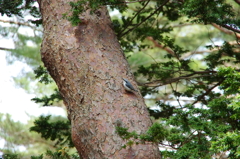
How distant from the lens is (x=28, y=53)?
675 centimetres

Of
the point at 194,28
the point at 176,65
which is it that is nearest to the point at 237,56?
the point at 176,65

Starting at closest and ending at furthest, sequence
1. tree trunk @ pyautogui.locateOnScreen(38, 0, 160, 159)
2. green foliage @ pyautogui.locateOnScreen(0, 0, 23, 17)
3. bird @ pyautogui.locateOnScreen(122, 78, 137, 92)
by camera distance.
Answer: tree trunk @ pyautogui.locateOnScreen(38, 0, 160, 159)
bird @ pyautogui.locateOnScreen(122, 78, 137, 92)
green foliage @ pyautogui.locateOnScreen(0, 0, 23, 17)

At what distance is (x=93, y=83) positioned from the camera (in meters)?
2.81

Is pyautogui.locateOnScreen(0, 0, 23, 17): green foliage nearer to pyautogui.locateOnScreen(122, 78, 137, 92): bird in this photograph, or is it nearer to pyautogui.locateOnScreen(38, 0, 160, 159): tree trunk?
pyautogui.locateOnScreen(38, 0, 160, 159): tree trunk

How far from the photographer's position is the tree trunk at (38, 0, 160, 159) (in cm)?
256

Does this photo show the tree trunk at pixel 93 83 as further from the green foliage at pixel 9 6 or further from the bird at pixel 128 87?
the green foliage at pixel 9 6

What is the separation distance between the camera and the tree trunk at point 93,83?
8.39ft

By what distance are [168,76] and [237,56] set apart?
105cm

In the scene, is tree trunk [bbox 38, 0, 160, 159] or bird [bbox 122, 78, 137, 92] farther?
bird [bbox 122, 78, 137, 92]

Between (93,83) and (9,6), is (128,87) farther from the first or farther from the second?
(9,6)

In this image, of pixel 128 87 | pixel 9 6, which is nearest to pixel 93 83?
pixel 128 87

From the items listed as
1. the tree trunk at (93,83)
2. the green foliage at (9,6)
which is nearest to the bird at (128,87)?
the tree trunk at (93,83)

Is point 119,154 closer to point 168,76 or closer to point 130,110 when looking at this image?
point 130,110

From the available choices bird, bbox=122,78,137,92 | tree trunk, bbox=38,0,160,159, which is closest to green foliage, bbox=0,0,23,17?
tree trunk, bbox=38,0,160,159
